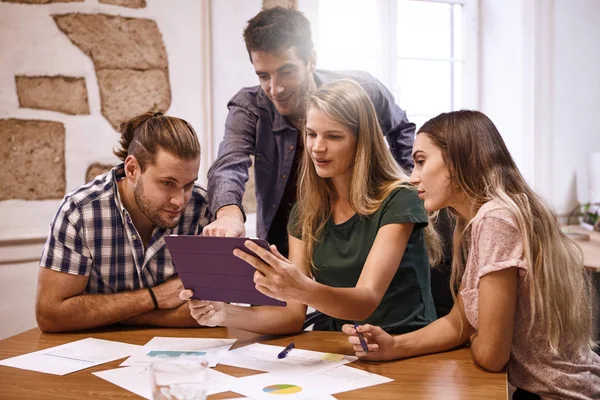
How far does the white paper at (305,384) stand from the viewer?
1.27m

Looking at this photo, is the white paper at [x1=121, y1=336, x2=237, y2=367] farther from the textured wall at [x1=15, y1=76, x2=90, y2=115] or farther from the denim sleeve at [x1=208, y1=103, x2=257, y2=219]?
the textured wall at [x1=15, y1=76, x2=90, y2=115]

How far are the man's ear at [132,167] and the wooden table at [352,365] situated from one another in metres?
0.54

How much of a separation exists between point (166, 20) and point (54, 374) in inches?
84.9

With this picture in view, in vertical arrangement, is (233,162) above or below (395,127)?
below

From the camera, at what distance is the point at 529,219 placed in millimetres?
1460

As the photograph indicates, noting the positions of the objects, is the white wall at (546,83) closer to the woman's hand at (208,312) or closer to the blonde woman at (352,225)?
the blonde woman at (352,225)

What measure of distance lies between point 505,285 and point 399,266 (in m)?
0.50

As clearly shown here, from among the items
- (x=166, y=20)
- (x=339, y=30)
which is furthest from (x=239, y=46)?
(x=339, y=30)

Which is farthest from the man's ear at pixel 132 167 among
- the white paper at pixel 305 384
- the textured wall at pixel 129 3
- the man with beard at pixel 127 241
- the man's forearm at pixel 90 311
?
the textured wall at pixel 129 3

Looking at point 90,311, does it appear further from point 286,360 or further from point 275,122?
point 275,122

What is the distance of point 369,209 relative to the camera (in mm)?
1890

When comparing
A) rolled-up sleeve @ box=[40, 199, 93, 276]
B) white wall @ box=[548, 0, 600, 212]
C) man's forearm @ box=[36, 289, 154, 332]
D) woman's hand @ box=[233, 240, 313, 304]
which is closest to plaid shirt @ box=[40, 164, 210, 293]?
rolled-up sleeve @ box=[40, 199, 93, 276]

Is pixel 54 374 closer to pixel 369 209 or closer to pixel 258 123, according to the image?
pixel 369 209

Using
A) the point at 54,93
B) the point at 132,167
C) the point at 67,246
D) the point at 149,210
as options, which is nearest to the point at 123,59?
the point at 54,93
